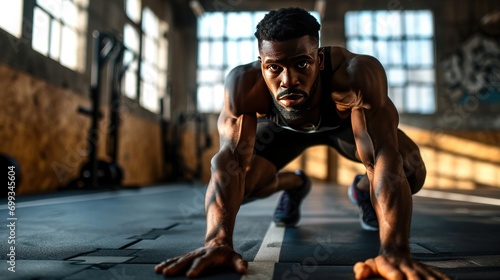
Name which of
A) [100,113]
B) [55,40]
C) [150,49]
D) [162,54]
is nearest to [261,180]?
[100,113]

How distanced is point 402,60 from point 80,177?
27.6ft

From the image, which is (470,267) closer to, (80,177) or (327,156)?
(80,177)

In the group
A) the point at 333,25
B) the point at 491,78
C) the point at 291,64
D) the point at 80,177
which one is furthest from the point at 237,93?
the point at 491,78

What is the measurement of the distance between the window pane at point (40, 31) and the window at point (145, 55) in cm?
208

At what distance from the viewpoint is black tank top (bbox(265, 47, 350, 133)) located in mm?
1580

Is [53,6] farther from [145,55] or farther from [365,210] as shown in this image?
[365,210]

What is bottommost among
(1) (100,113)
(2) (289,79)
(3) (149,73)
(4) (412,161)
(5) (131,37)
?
(4) (412,161)

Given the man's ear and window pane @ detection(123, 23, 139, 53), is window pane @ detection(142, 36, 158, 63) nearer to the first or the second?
window pane @ detection(123, 23, 139, 53)

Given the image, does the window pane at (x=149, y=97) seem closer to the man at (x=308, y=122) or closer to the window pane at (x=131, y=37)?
the window pane at (x=131, y=37)

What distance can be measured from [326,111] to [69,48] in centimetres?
565

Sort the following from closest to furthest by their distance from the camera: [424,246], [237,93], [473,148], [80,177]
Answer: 1. [237,93]
2. [424,246]
3. [80,177]
4. [473,148]

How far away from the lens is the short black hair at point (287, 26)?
131 cm

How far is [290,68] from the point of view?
1.32m

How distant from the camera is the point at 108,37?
5422 mm
